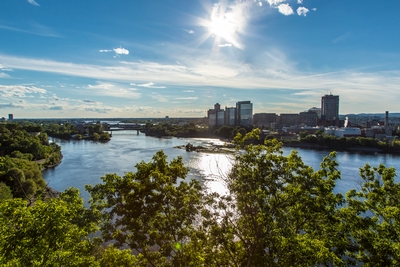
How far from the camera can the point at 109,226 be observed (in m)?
4.09

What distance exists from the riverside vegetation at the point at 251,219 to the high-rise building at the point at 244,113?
54763 mm

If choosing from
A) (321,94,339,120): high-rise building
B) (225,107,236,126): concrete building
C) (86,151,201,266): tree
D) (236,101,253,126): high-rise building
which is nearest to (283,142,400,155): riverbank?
(236,101,253,126): high-rise building

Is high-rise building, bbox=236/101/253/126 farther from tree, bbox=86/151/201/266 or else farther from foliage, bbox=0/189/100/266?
foliage, bbox=0/189/100/266

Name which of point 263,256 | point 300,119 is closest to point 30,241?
point 263,256

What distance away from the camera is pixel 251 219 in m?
3.64

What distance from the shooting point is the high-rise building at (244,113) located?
5803cm

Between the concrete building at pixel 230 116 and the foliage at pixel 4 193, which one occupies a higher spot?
the concrete building at pixel 230 116

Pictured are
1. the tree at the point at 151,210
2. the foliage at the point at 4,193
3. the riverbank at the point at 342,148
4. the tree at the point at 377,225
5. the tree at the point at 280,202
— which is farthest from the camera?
the riverbank at the point at 342,148

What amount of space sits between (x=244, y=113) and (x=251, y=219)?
5562 cm

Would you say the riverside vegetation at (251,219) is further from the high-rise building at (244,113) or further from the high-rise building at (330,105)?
the high-rise building at (330,105)

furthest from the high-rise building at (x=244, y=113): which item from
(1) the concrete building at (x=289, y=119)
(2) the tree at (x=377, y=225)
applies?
(2) the tree at (x=377, y=225)

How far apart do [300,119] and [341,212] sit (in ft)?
236

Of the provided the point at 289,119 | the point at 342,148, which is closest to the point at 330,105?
the point at 289,119

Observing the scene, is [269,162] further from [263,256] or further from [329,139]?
[329,139]
